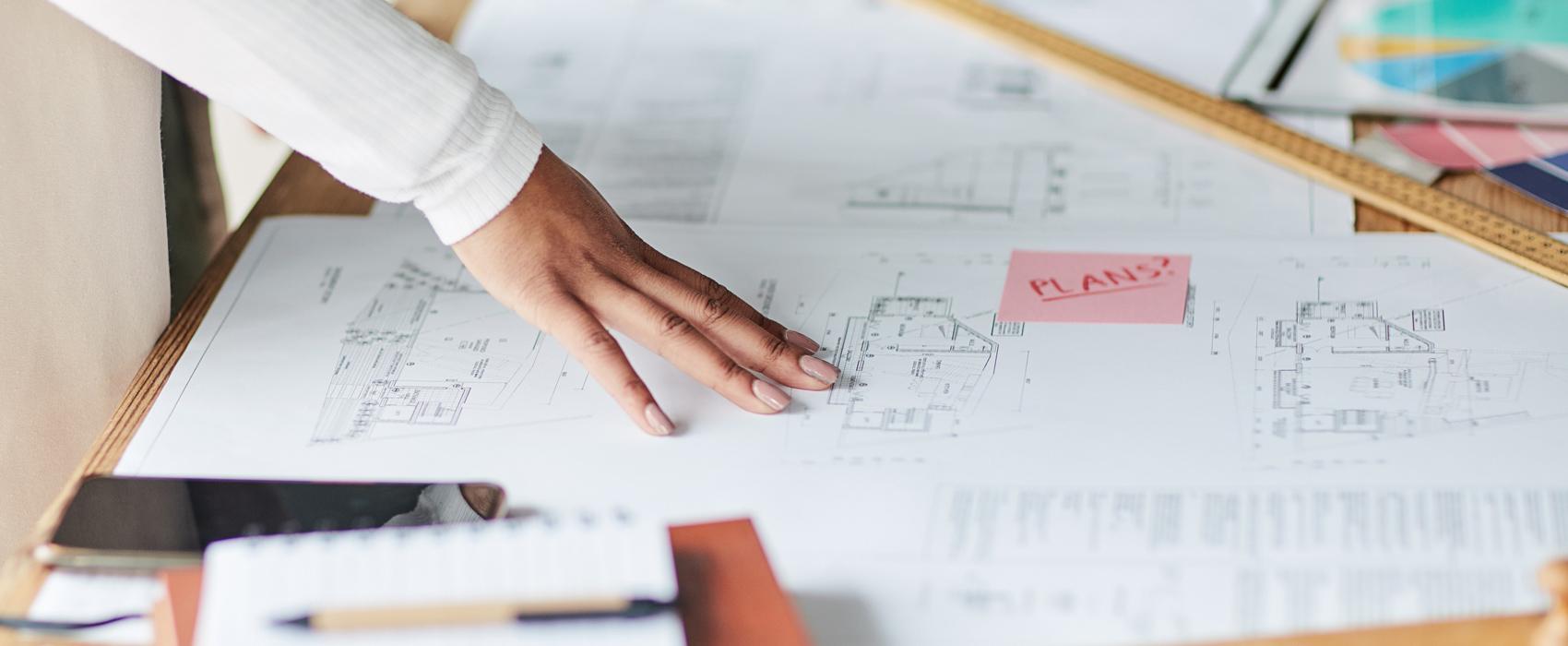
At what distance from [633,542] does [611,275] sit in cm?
27

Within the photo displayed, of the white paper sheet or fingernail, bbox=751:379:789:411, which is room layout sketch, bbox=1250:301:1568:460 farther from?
fingernail, bbox=751:379:789:411

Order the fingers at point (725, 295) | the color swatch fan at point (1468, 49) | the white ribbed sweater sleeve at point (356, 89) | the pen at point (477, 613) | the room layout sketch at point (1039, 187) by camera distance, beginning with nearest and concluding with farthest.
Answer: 1. the pen at point (477, 613)
2. the white ribbed sweater sleeve at point (356, 89)
3. the fingers at point (725, 295)
4. the room layout sketch at point (1039, 187)
5. the color swatch fan at point (1468, 49)

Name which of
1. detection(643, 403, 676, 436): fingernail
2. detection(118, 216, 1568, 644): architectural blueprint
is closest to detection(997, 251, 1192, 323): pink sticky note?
detection(118, 216, 1568, 644): architectural blueprint

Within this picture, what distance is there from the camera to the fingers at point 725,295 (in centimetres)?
86

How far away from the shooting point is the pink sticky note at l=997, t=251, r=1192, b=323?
882mm

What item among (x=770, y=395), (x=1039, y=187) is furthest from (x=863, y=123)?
(x=770, y=395)

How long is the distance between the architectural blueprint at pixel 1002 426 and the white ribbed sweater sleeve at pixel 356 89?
13 cm

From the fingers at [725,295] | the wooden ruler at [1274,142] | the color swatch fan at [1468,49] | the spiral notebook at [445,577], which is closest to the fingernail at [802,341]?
the fingers at [725,295]

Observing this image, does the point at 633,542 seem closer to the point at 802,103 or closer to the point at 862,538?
the point at 862,538

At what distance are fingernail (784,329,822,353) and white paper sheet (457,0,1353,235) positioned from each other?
7.0 inches

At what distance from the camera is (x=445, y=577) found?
596 millimetres

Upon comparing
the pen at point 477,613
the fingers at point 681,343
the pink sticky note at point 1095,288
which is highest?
the pink sticky note at point 1095,288

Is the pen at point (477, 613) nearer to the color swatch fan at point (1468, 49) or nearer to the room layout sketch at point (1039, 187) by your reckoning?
the room layout sketch at point (1039, 187)

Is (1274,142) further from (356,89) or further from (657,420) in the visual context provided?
(356,89)
